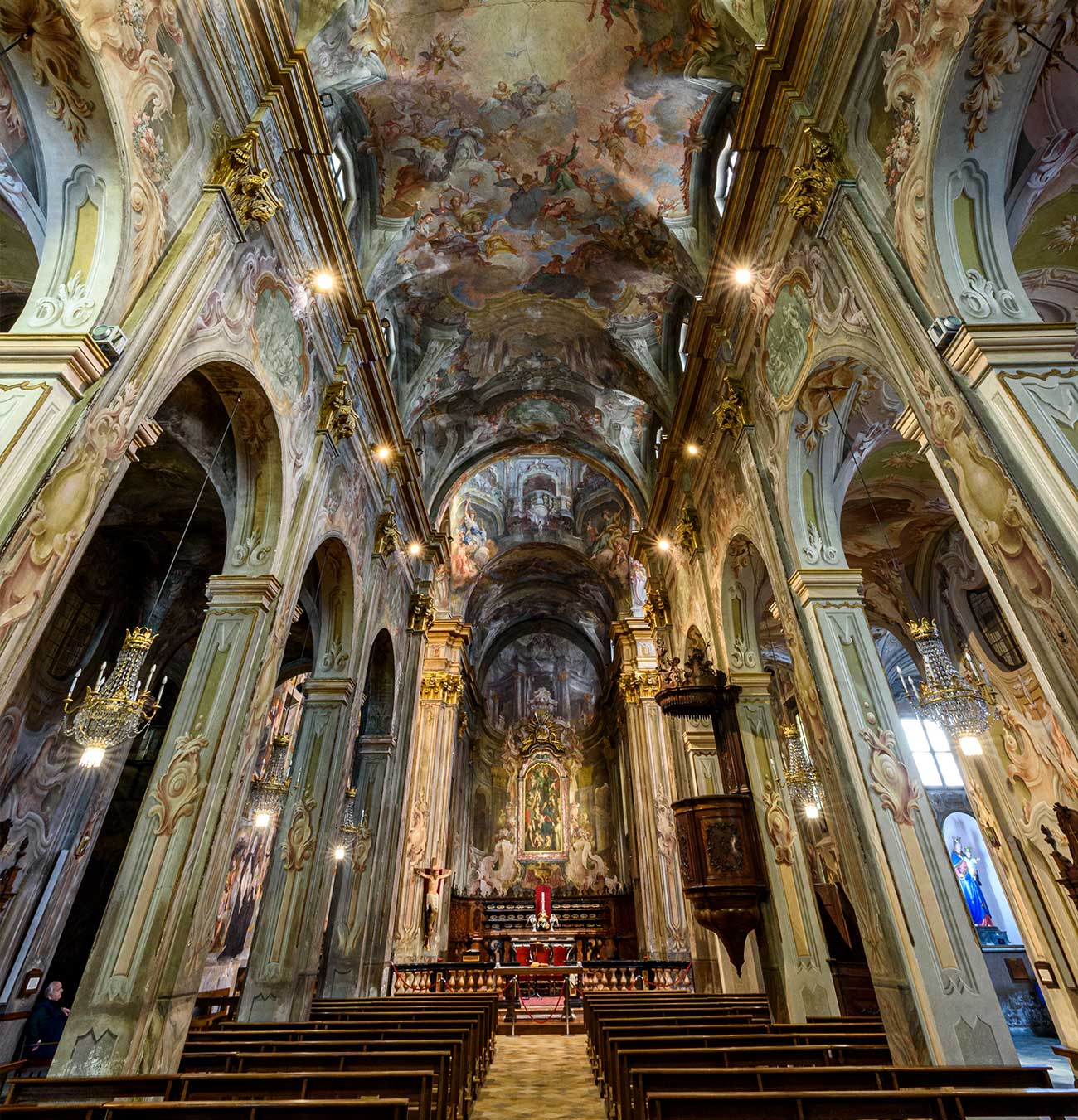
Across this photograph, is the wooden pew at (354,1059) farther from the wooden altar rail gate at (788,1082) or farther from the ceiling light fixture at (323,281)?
the ceiling light fixture at (323,281)

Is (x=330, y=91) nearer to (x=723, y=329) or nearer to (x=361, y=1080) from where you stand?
(x=723, y=329)

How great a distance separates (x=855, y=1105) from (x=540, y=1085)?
15.9 feet

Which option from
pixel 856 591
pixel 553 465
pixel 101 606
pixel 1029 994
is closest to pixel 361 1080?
pixel 856 591

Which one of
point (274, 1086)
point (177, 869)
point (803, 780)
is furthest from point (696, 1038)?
point (803, 780)

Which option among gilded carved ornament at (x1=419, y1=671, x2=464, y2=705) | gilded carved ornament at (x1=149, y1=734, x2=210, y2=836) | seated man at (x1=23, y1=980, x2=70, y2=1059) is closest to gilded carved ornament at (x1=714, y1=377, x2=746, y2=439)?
gilded carved ornament at (x1=149, y1=734, x2=210, y2=836)

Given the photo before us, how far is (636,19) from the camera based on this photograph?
9047mm

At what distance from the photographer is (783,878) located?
8.52 metres

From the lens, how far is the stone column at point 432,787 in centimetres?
1585

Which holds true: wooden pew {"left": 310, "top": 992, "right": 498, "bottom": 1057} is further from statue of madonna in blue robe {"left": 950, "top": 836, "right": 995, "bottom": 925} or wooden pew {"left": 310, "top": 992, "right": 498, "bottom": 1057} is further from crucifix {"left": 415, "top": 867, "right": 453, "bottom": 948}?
statue of madonna in blue robe {"left": 950, "top": 836, "right": 995, "bottom": 925}

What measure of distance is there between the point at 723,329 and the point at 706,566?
3.93 meters

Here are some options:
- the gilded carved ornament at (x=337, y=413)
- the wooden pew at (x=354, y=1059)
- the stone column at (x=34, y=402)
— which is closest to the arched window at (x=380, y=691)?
the gilded carved ornament at (x=337, y=413)

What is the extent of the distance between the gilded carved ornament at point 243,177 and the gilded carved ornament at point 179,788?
5.26 metres

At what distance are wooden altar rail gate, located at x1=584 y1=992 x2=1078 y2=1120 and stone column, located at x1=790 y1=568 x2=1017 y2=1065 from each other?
509 millimetres

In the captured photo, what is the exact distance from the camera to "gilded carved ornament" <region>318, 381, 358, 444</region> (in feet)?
30.4
